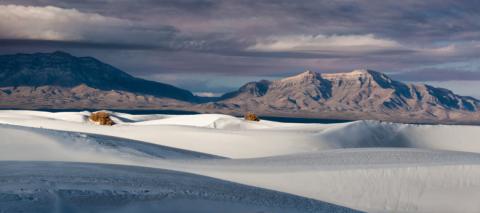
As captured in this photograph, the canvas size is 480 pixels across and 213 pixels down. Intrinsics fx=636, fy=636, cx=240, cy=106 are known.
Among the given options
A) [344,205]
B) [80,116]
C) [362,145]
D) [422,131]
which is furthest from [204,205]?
[80,116]

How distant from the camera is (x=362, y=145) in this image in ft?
149

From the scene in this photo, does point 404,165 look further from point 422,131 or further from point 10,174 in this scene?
point 422,131

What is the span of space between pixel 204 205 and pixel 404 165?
10.7m

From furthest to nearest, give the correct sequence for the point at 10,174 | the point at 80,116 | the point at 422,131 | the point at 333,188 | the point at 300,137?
the point at 80,116 → the point at 422,131 → the point at 300,137 → the point at 333,188 → the point at 10,174

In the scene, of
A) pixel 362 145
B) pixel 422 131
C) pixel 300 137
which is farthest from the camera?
pixel 422 131

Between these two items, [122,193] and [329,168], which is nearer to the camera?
[122,193]

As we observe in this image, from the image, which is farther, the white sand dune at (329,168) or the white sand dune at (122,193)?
the white sand dune at (329,168)

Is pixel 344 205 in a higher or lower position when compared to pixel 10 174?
lower

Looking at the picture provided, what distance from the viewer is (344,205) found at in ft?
61.2

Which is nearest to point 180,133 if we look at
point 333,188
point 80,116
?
point 333,188

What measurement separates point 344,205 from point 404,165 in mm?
4030

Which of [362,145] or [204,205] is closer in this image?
[204,205]

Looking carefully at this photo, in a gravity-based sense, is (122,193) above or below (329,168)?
above

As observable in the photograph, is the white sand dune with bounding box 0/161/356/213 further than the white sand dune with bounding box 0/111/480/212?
No
